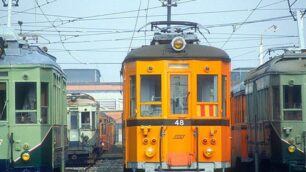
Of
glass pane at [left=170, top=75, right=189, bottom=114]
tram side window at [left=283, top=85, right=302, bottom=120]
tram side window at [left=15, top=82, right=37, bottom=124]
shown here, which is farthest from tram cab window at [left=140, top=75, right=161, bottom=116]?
tram side window at [left=283, top=85, right=302, bottom=120]

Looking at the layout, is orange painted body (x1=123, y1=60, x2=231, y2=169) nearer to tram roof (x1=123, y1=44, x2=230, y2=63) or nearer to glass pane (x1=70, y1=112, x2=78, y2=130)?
tram roof (x1=123, y1=44, x2=230, y2=63)

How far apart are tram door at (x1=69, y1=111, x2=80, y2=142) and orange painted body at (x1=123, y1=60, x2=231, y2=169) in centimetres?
1853

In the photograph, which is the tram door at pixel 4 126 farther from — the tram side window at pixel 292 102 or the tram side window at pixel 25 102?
the tram side window at pixel 292 102

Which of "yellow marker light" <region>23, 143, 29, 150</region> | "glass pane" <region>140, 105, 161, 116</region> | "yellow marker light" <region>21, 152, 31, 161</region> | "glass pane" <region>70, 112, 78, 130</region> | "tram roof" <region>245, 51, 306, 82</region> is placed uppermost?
"tram roof" <region>245, 51, 306, 82</region>

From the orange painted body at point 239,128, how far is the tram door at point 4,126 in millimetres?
9317

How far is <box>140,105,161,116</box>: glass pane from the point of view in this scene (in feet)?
56.2

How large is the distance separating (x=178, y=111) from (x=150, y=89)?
2.64 ft

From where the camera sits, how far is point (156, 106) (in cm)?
1717

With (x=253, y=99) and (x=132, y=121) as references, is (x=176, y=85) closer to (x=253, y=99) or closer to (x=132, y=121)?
(x=132, y=121)

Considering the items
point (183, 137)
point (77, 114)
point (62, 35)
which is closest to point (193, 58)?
point (183, 137)

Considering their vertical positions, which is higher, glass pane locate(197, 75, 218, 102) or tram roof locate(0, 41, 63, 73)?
tram roof locate(0, 41, 63, 73)

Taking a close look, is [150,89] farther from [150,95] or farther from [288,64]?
[288,64]

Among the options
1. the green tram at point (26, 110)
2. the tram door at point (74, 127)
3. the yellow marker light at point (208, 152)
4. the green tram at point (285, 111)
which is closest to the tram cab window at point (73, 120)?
the tram door at point (74, 127)

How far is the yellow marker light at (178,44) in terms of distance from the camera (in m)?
17.2
